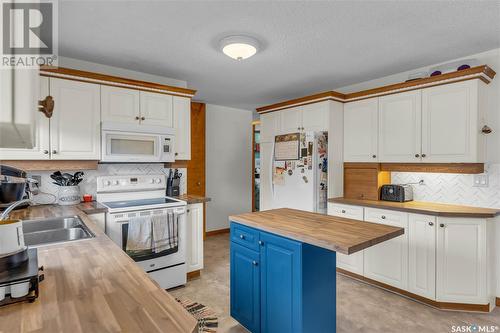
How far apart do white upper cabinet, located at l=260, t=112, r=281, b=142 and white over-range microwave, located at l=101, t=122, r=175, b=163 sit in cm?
160

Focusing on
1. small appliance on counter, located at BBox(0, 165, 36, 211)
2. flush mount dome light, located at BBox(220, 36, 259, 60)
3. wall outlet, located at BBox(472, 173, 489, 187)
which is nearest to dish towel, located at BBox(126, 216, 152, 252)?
small appliance on counter, located at BBox(0, 165, 36, 211)

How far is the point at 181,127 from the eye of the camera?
3328 mm

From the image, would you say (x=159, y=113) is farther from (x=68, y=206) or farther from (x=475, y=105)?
(x=475, y=105)

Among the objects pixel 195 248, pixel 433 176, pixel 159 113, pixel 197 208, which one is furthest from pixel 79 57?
pixel 433 176

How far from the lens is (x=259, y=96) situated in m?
4.48

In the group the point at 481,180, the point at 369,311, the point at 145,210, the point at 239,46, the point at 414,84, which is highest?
the point at 239,46

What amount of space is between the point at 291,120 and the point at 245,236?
2218mm

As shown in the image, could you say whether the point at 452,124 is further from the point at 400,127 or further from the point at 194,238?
the point at 194,238

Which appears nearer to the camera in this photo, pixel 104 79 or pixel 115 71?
pixel 104 79

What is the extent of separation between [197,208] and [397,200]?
2264 mm

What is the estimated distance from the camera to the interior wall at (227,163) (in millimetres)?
5121

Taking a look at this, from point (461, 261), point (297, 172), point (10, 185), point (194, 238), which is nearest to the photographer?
point (10, 185)

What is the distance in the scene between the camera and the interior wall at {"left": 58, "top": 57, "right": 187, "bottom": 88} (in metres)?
2.85

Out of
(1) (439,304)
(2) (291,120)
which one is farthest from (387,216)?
(2) (291,120)
